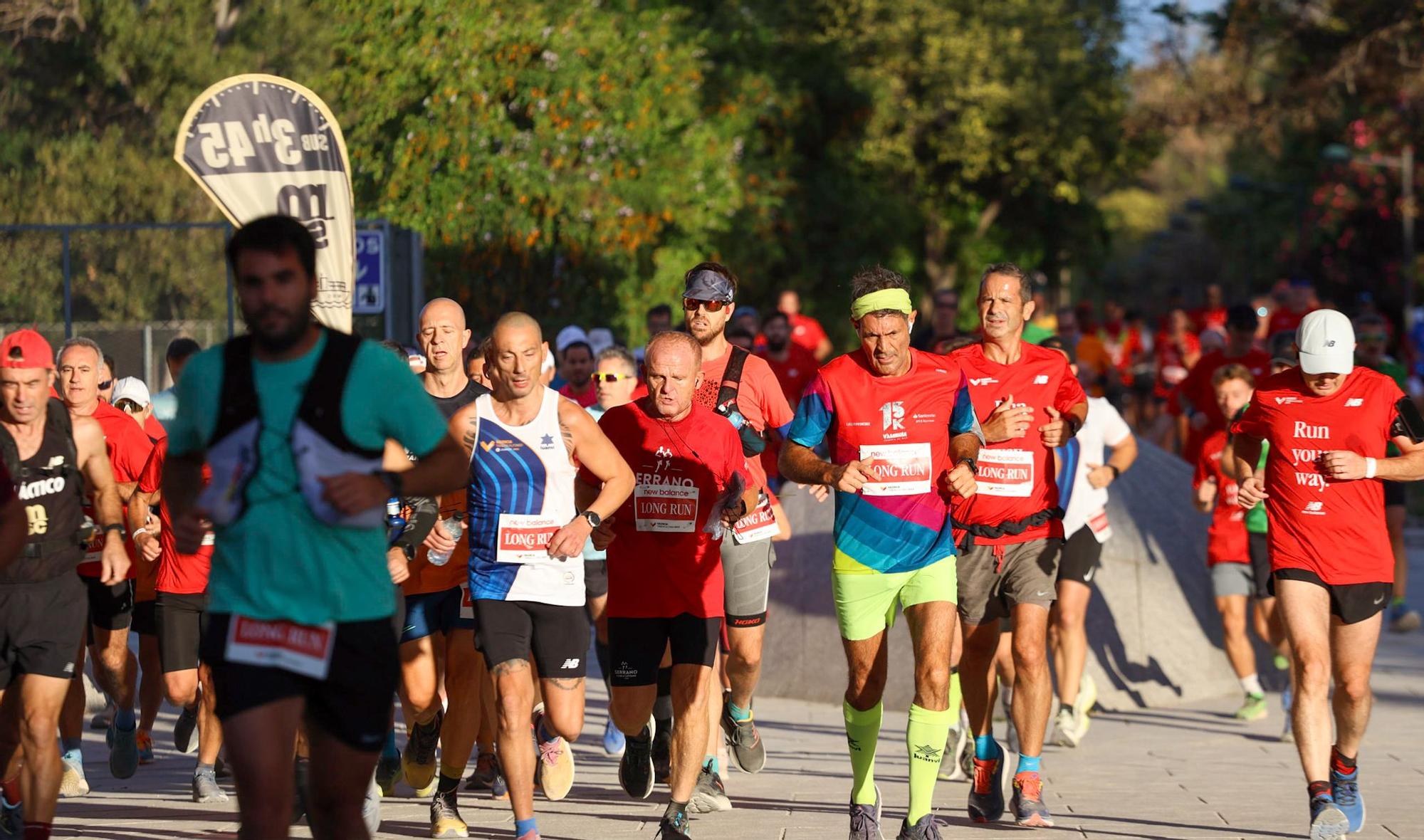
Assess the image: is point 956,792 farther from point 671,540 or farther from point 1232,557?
point 1232,557

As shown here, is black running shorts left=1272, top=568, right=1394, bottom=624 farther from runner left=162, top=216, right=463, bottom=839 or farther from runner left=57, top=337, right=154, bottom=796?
runner left=57, top=337, right=154, bottom=796

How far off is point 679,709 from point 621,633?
0.40m

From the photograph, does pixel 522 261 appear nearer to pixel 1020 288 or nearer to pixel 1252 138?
pixel 1252 138

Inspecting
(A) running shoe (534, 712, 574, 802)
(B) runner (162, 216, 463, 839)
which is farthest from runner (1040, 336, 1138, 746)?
(B) runner (162, 216, 463, 839)

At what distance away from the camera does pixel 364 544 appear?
5.24 meters

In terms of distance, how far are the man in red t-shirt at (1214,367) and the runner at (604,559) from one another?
4331mm

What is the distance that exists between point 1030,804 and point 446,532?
106 inches

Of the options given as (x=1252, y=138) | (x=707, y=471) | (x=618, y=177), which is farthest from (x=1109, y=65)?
(x=707, y=471)

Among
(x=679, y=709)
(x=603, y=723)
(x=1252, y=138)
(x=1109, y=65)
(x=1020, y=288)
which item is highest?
(x=1109, y=65)

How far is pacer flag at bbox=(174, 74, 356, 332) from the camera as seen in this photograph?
34.6 ft

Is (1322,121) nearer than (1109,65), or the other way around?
(1322,121)

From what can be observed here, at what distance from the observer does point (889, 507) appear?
765 centimetres

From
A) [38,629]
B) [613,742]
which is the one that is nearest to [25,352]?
[38,629]

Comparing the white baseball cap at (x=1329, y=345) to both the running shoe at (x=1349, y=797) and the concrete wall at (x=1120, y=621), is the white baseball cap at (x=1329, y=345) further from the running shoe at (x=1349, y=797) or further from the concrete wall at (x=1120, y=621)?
the concrete wall at (x=1120, y=621)
